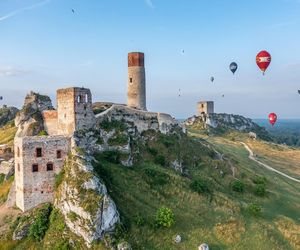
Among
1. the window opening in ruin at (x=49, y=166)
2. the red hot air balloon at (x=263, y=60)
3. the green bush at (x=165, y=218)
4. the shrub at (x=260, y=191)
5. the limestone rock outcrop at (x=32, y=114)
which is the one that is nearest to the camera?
the green bush at (x=165, y=218)

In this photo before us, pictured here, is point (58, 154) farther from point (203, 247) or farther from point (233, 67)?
point (233, 67)

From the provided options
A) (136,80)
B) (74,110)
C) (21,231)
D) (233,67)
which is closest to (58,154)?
(74,110)

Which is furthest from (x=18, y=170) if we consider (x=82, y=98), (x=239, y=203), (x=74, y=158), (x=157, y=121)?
(x=239, y=203)

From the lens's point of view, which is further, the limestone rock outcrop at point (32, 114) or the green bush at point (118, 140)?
the limestone rock outcrop at point (32, 114)

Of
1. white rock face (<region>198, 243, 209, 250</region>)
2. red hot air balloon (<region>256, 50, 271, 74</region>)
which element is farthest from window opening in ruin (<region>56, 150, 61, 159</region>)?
red hot air balloon (<region>256, 50, 271, 74</region>)

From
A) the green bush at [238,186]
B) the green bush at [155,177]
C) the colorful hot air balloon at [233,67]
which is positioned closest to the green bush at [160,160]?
the green bush at [155,177]

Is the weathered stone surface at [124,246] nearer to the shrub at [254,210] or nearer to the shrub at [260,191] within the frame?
the shrub at [254,210]

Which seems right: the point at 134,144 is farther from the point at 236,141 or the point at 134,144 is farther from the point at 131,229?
the point at 236,141
